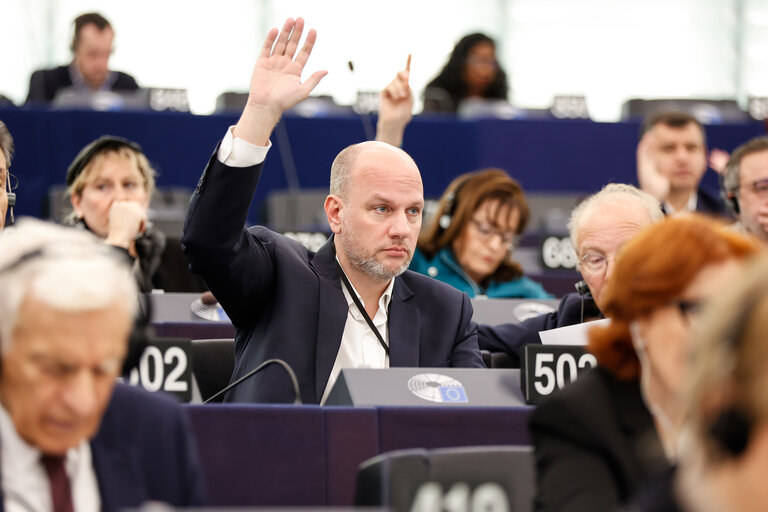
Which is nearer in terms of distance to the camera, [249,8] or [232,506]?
[232,506]

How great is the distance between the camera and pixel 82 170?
477 centimetres

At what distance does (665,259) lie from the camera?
1.88m

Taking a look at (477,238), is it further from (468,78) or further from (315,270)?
(468,78)

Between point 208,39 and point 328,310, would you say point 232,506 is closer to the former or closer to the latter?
point 328,310

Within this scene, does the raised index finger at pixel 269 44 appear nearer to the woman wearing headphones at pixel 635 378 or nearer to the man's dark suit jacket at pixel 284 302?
the man's dark suit jacket at pixel 284 302

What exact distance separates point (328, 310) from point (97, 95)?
15.6 feet

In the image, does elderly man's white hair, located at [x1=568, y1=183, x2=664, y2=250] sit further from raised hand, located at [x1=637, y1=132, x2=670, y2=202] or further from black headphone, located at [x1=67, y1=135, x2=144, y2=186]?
raised hand, located at [x1=637, y1=132, x2=670, y2=202]

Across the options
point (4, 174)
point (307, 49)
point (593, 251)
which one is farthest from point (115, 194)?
point (593, 251)

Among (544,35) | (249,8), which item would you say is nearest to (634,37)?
(544,35)

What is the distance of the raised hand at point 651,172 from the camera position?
5861 mm

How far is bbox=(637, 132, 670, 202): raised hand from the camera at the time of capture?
5.86 m

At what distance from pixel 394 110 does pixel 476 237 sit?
66cm

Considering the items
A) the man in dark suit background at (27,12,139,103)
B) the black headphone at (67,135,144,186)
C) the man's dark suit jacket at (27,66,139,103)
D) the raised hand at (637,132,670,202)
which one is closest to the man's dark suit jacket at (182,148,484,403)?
the black headphone at (67,135,144,186)

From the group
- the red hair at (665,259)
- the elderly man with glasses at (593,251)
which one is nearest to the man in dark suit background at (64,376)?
the red hair at (665,259)
